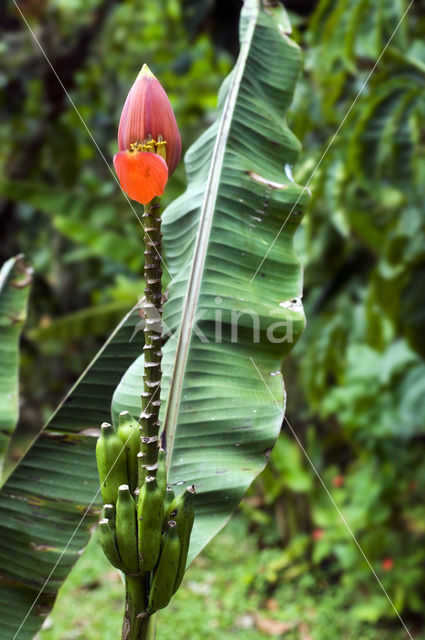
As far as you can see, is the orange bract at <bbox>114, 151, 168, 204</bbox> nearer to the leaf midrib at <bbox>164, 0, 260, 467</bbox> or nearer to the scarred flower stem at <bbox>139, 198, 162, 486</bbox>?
the scarred flower stem at <bbox>139, 198, 162, 486</bbox>

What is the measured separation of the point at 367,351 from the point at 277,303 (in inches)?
63.7

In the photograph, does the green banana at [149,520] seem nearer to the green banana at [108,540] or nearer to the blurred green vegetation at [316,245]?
the green banana at [108,540]

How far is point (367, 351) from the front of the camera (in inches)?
90.9

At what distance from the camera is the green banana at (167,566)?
1.72 feet

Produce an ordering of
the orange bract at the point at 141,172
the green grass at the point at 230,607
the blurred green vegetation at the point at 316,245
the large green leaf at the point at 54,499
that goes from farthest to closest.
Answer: the green grass at the point at 230,607 < the blurred green vegetation at the point at 316,245 < the large green leaf at the point at 54,499 < the orange bract at the point at 141,172

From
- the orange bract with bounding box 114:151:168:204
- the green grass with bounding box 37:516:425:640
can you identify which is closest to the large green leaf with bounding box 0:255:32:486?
the orange bract with bounding box 114:151:168:204

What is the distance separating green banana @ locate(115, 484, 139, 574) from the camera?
0.51 metres

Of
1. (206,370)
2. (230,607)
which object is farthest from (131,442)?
(230,607)

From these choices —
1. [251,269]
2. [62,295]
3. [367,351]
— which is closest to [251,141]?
[251,269]

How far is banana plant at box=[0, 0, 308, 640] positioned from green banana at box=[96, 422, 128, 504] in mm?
133

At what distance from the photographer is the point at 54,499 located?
809 mm

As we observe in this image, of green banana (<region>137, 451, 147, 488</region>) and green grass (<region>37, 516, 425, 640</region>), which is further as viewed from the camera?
green grass (<region>37, 516, 425, 640</region>)

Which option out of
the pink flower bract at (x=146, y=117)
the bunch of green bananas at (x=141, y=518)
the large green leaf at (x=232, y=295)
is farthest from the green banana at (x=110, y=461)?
the pink flower bract at (x=146, y=117)

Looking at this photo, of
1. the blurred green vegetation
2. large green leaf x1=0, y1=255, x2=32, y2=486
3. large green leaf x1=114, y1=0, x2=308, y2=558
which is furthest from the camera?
the blurred green vegetation
